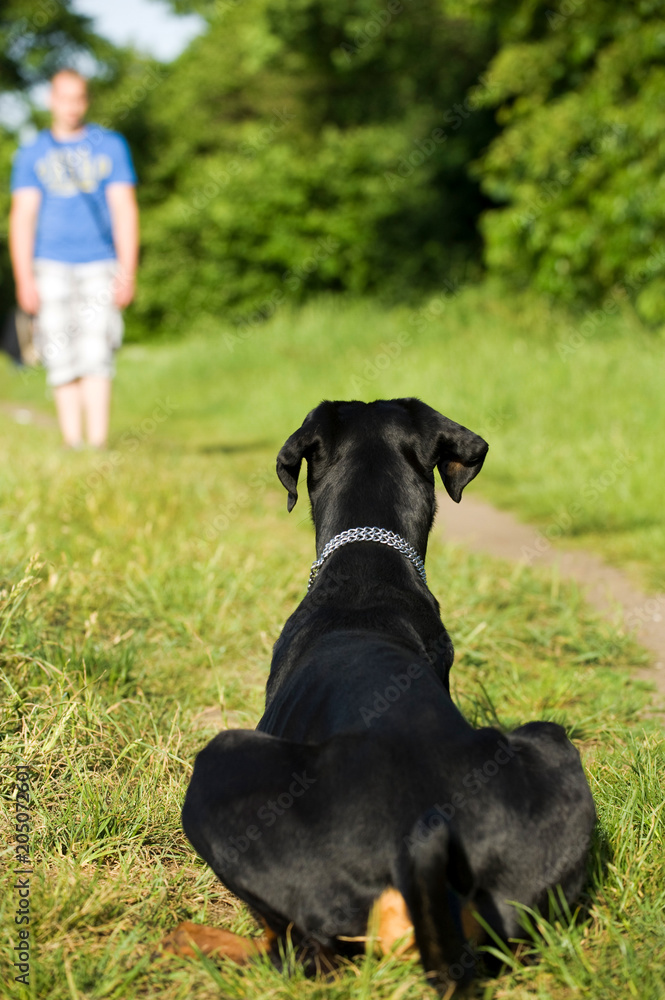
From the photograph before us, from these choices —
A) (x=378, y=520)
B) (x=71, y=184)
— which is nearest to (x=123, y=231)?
(x=71, y=184)

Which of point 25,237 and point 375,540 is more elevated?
point 375,540

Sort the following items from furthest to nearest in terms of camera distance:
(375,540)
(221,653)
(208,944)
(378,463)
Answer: (221,653), (378,463), (375,540), (208,944)

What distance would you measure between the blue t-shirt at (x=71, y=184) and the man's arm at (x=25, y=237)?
0.05m

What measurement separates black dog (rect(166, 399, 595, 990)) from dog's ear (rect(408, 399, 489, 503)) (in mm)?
688

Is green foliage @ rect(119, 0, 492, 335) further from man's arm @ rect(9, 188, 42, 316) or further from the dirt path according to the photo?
the dirt path

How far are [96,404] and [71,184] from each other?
1.48 m

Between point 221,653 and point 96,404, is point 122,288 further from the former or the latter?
point 221,653

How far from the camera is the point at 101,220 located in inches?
265

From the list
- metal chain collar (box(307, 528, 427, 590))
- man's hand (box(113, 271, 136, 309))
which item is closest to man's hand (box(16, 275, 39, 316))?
man's hand (box(113, 271, 136, 309))

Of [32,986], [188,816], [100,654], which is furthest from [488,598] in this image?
[32,986]

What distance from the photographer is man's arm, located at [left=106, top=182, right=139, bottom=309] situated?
670cm

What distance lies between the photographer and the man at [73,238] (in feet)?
21.7

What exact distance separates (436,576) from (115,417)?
27.7 feet

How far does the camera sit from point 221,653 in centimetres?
368
